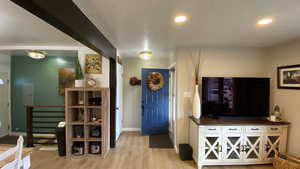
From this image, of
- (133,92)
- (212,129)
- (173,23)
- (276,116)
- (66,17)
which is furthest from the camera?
(133,92)

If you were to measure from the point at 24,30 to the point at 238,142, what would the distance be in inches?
161

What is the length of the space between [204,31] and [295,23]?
1138 mm

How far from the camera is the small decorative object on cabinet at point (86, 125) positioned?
308cm

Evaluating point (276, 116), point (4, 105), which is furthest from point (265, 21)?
point (4, 105)

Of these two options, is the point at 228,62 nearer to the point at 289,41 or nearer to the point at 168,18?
the point at 289,41

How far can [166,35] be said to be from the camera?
255cm

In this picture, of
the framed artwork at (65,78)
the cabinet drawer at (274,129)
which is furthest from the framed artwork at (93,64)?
the cabinet drawer at (274,129)

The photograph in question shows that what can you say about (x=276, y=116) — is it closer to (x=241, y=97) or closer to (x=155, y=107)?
(x=241, y=97)

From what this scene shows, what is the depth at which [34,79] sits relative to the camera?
4453mm

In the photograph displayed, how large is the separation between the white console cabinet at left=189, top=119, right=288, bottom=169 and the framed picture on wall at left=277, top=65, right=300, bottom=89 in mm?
728

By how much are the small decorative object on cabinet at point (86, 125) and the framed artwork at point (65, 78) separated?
132cm

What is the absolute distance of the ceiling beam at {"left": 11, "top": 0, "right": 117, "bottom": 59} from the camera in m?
1.08

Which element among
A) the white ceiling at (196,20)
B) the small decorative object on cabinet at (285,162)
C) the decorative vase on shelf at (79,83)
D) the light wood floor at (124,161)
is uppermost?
the white ceiling at (196,20)

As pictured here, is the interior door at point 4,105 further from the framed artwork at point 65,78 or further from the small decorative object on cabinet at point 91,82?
the small decorative object on cabinet at point 91,82
